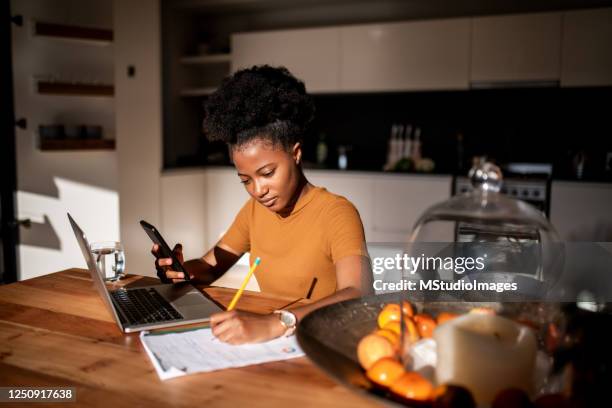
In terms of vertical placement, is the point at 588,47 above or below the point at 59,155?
above

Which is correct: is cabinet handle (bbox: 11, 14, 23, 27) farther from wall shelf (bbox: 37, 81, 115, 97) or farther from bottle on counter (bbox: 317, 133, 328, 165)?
bottle on counter (bbox: 317, 133, 328, 165)

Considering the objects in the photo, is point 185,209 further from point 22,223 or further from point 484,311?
point 484,311

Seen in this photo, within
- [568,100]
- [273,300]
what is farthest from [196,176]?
[273,300]

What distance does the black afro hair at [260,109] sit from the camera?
1513mm

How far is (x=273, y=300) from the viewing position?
1.44 meters

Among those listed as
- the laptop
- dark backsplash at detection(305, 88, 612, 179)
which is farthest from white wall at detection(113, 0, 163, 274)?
the laptop

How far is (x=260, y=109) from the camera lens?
151 cm

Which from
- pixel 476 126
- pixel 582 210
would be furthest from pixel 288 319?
pixel 476 126

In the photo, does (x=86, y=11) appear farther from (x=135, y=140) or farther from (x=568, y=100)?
(x=568, y=100)

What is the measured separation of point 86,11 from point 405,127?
250 centimetres

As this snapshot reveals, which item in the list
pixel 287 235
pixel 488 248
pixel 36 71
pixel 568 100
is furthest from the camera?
pixel 568 100

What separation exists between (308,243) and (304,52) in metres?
3.06

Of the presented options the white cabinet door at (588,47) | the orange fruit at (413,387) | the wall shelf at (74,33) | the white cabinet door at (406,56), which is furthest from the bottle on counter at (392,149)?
the orange fruit at (413,387)

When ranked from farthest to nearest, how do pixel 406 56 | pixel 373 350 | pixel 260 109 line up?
pixel 406 56 → pixel 260 109 → pixel 373 350
